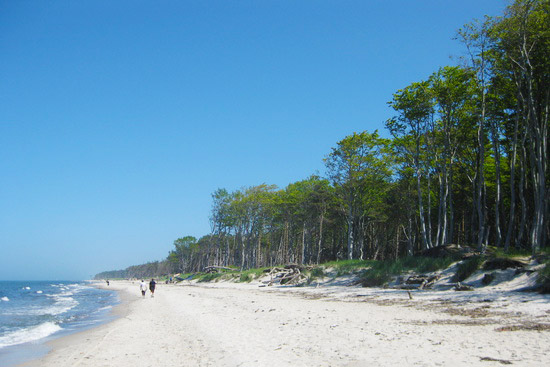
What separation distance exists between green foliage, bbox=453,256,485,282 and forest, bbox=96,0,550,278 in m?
2.45

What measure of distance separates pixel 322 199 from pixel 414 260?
22.4m

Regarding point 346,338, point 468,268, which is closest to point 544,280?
point 468,268

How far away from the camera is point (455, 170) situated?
114ft

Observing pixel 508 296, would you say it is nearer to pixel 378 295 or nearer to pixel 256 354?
pixel 378 295

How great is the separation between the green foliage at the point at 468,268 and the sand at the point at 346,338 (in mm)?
4564

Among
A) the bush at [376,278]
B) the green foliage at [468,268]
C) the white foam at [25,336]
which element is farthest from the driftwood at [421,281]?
the white foam at [25,336]

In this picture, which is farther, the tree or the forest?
the tree

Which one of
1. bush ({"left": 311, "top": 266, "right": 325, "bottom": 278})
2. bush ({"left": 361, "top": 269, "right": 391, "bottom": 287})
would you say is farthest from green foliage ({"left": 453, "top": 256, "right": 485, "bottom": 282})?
bush ({"left": 311, "top": 266, "right": 325, "bottom": 278})

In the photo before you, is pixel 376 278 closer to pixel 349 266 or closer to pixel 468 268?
pixel 349 266

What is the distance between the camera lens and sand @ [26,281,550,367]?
6613 millimetres

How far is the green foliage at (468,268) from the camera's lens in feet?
59.4

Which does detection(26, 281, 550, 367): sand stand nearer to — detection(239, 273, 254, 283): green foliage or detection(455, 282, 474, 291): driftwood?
detection(455, 282, 474, 291): driftwood

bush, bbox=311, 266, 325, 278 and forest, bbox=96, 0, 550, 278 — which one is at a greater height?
forest, bbox=96, 0, 550, 278

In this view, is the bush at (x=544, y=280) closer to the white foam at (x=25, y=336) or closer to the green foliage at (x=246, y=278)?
the white foam at (x=25, y=336)
